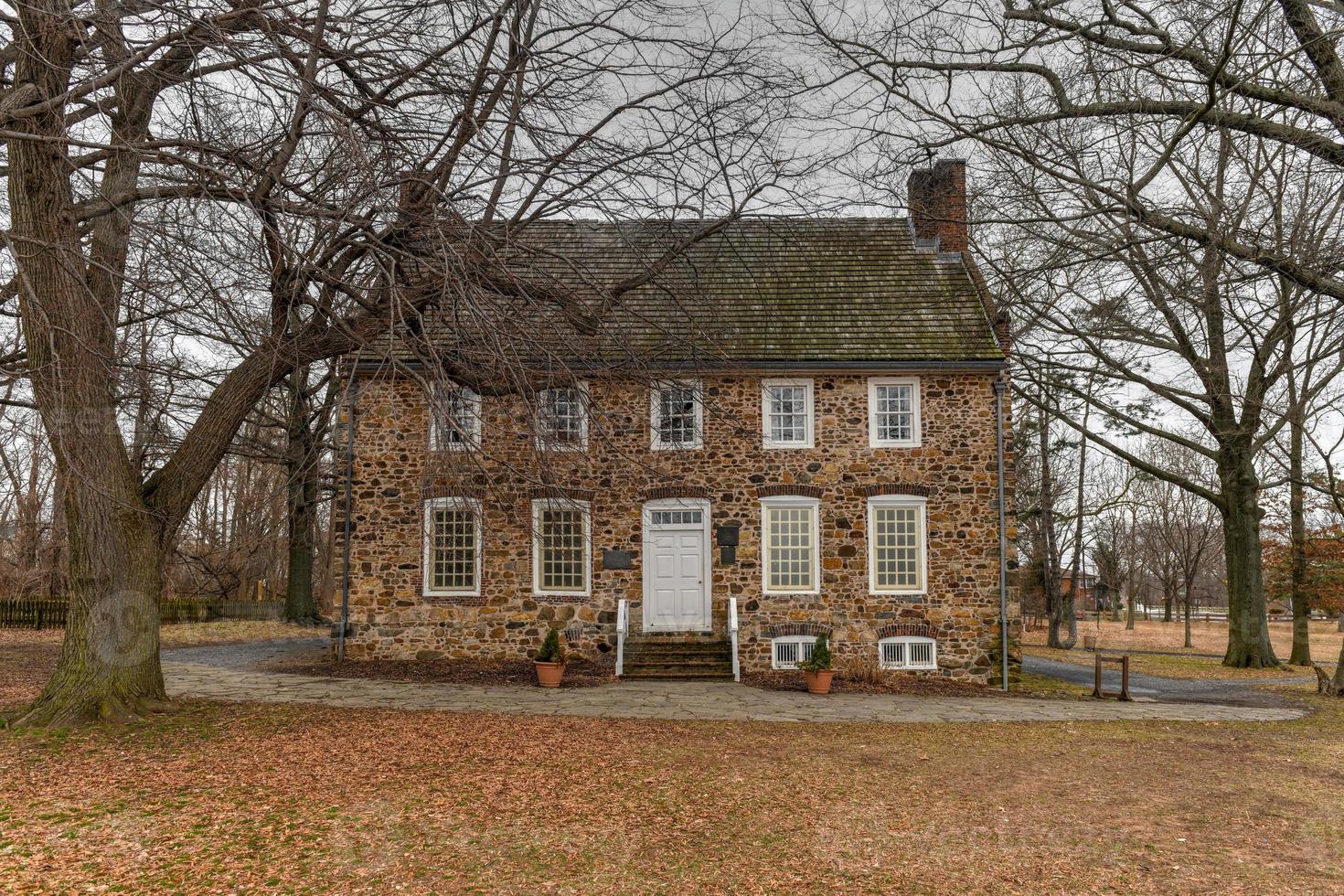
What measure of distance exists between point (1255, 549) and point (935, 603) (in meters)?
9.65

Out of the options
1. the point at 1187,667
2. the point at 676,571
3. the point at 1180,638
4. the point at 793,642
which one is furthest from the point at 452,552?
the point at 1180,638

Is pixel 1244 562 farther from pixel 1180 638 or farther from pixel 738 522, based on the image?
pixel 1180 638

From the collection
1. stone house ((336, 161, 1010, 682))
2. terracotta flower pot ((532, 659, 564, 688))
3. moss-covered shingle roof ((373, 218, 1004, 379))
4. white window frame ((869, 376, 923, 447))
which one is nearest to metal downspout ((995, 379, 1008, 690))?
stone house ((336, 161, 1010, 682))

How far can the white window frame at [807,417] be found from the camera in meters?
16.9

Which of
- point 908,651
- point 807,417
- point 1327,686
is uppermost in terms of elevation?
point 807,417

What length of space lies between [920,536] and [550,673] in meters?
6.79

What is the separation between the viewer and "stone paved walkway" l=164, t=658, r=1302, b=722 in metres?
→ 12.4

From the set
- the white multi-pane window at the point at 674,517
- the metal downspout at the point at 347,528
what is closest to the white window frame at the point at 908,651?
the white multi-pane window at the point at 674,517

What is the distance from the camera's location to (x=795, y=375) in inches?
669

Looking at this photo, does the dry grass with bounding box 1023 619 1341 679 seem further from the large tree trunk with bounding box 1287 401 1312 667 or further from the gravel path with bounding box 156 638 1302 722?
the gravel path with bounding box 156 638 1302 722

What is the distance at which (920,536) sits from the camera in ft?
54.5

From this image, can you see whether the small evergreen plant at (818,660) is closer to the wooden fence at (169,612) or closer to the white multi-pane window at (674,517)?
the white multi-pane window at (674,517)

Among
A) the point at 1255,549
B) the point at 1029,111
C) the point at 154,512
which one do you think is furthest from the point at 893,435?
the point at 154,512

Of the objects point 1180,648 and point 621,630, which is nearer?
point 621,630
